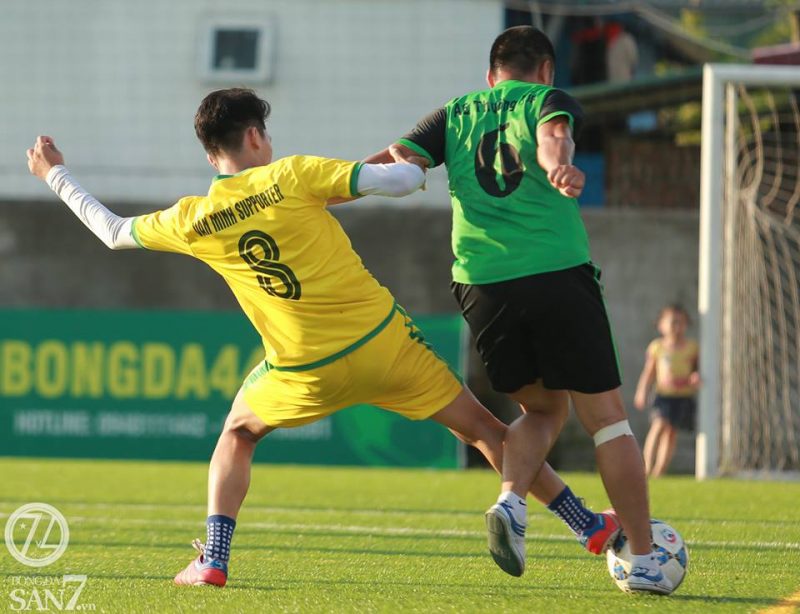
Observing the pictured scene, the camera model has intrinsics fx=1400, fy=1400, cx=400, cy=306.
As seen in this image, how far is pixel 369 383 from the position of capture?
5078 mm

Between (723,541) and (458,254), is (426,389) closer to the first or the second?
(458,254)

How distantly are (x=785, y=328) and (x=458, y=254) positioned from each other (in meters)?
9.80

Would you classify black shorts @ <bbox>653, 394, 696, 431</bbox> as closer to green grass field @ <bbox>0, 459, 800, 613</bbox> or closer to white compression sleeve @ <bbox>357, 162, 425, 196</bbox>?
green grass field @ <bbox>0, 459, 800, 613</bbox>

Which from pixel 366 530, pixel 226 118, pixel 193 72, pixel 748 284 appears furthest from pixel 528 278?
pixel 193 72

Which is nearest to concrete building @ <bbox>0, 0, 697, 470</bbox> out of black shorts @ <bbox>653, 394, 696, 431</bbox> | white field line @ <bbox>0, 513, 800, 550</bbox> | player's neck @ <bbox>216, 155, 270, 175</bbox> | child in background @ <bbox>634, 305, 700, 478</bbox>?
child in background @ <bbox>634, 305, 700, 478</bbox>

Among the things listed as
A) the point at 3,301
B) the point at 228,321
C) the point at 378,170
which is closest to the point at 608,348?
the point at 378,170

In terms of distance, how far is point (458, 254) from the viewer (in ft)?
16.6

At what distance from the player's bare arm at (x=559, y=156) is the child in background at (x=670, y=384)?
29.5ft

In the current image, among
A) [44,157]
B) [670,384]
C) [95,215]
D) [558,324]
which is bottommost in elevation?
[670,384]

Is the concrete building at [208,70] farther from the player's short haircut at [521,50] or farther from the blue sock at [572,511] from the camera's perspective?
the blue sock at [572,511]

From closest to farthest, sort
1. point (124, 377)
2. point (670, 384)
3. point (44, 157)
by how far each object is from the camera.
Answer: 1. point (44, 157)
2. point (670, 384)
3. point (124, 377)

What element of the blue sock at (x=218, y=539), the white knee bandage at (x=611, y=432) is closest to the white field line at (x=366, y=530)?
the white knee bandage at (x=611, y=432)

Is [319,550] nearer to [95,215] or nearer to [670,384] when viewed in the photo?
[95,215]

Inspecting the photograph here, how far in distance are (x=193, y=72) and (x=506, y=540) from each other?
53.7ft
